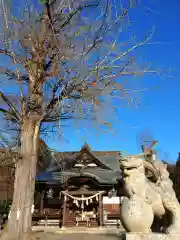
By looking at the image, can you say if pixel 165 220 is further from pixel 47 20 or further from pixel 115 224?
pixel 115 224

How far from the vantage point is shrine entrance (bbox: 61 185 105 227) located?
15.6 meters

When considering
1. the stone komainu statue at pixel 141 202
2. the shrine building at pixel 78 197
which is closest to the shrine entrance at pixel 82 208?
the shrine building at pixel 78 197

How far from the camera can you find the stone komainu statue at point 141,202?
379cm

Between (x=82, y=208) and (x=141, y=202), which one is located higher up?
(x=141, y=202)

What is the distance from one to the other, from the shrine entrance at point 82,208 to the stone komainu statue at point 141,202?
12.1 metres

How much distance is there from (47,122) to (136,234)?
573cm

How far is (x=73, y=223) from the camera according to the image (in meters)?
15.7

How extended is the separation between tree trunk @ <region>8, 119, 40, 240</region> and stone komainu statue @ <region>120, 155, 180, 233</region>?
416 cm


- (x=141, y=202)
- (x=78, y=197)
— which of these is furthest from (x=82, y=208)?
(x=141, y=202)

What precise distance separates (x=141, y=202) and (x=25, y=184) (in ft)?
14.7

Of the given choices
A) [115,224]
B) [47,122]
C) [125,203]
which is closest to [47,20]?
[47,122]

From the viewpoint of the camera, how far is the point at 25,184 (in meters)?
7.36

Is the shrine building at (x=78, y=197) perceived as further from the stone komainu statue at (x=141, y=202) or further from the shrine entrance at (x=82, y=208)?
the stone komainu statue at (x=141, y=202)

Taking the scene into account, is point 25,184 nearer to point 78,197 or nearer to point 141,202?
point 141,202
